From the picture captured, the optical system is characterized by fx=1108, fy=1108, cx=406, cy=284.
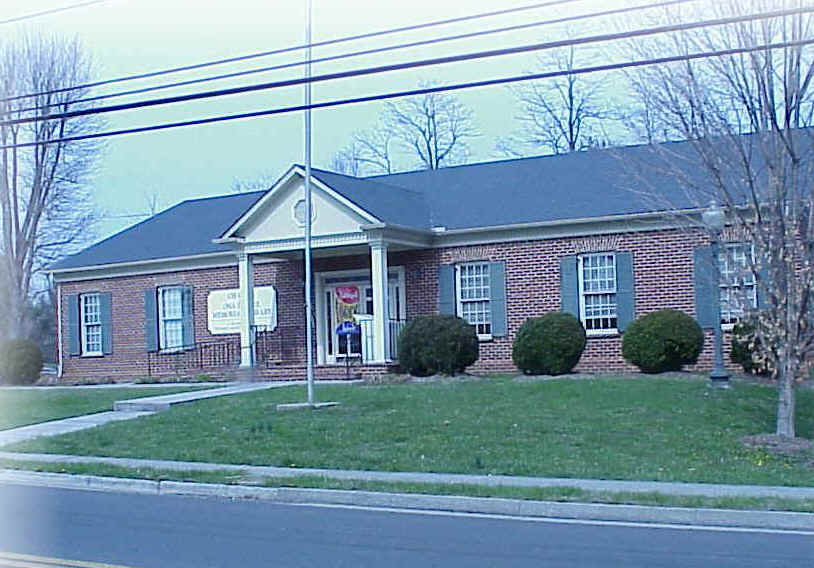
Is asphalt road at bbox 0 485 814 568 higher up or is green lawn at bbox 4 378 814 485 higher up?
green lawn at bbox 4 378 814 485

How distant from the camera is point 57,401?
24719mm

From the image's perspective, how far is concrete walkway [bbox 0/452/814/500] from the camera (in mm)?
12750

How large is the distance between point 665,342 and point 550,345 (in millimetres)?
2394

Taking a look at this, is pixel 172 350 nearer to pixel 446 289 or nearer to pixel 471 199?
pixel 446 289

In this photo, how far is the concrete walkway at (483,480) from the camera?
12750 mm

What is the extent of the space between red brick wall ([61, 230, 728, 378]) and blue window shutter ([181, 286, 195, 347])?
0.60ft

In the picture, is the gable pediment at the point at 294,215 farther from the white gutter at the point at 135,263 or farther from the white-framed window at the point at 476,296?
the white-framed window at the point at 476,296

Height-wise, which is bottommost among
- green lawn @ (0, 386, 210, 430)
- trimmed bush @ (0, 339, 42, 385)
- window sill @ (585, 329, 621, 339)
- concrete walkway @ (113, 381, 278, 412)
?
green lawn @ (0, 386, 210, 430)

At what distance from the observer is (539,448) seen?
51.7 feet

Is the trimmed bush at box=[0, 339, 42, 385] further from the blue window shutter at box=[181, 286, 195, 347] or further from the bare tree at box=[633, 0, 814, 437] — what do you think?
the bare tree at box=[633, 0, 814, 437]

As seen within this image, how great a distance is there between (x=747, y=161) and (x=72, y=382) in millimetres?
21565

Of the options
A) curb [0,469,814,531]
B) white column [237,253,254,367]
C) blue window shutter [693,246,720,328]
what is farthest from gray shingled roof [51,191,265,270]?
Answer: curb [0,469,814,531]

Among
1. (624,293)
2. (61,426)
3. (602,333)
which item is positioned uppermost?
(624,293)

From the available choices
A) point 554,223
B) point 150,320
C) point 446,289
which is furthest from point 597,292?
point 150,320
